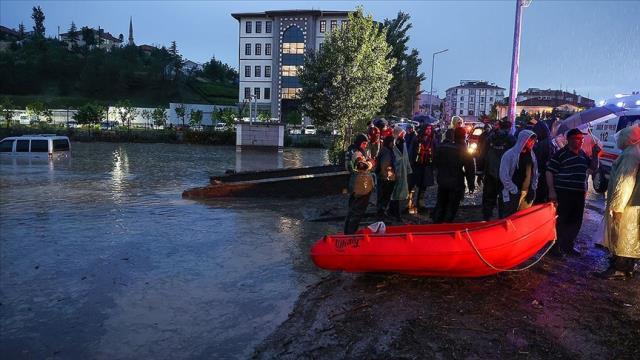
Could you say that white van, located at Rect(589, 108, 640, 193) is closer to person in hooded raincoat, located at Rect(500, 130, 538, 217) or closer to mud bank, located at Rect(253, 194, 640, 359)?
person in hooded raincoat, located at Rect(500, 130, 538, 217)

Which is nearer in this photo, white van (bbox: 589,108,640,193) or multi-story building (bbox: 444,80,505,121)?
white van (bbox: 589,108,640,193)

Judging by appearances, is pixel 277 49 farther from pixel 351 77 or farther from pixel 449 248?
pixel 449 248

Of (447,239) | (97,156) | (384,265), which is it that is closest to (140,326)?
(384,265)

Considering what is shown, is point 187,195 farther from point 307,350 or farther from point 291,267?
point 307,350

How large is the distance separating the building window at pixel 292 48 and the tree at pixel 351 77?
4109 centimetres

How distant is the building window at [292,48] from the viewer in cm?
6156

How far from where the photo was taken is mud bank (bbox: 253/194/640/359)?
420cm

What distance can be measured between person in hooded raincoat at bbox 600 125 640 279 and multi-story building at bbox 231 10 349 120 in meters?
55.9

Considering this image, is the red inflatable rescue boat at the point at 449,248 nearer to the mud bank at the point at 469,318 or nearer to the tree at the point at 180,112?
the mud bank at the point at 469,318

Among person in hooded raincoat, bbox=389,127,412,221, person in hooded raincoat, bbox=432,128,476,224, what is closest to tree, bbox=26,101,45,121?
person in hooded raincoat, bbox=389,127,412,221

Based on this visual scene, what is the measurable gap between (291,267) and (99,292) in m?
2.71

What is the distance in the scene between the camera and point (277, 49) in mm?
62000

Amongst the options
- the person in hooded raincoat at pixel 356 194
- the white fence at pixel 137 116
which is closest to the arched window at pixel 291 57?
the white fence at pixel 137 116

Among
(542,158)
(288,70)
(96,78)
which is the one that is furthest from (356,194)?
(96,78)
